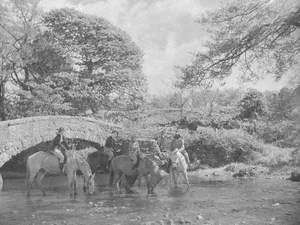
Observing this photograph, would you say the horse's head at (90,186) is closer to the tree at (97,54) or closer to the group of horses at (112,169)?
the group of horses at (112,169)

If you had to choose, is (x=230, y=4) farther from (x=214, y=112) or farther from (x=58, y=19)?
(x=58, y=19)

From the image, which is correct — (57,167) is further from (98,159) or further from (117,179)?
(98,159)

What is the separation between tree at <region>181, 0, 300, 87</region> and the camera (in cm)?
1947

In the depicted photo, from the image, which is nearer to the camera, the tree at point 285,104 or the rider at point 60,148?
the tree at point 285,104

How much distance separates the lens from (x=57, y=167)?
22.8 m

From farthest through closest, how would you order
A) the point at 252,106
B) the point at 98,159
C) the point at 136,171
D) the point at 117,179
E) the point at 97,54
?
the point at 97,54
the point at 252,106
the point at 98,159
the point at 117,179
the point at 136,171

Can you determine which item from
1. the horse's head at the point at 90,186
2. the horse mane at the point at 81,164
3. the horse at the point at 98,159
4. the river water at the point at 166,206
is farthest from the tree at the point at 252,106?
the horse's head at the point at 90,186

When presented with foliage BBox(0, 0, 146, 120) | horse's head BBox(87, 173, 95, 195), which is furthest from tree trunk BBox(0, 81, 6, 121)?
horse's head BBox(87, 173, 95, 195)

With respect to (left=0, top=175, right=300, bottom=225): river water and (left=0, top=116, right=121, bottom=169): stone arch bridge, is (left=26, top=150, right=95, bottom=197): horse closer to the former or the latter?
(left=0, top=175, right=300, bottom=225): river water

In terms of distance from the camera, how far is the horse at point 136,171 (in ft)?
70.4

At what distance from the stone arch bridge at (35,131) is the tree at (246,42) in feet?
33.8

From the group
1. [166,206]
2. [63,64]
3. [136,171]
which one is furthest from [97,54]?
[166,206]

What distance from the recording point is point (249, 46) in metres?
19.9

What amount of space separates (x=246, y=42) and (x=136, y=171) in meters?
7.12
